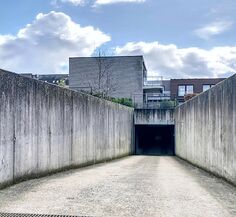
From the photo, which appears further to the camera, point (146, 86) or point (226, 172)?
point (146, 86)

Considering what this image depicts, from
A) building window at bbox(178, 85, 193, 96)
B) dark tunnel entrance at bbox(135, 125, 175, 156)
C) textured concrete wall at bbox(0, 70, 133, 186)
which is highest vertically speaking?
building window at bbox(178, 85, 193, 96)

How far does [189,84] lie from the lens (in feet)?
202

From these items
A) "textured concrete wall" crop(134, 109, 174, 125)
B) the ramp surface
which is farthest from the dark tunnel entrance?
the ramp surface

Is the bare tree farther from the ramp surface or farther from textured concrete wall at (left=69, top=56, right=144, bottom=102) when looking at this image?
the ramp surface

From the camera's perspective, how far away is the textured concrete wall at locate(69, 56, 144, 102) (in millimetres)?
52156

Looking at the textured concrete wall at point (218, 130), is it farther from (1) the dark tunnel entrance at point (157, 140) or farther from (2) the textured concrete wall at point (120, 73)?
(2) the textured concrete wall at point (120, 73)

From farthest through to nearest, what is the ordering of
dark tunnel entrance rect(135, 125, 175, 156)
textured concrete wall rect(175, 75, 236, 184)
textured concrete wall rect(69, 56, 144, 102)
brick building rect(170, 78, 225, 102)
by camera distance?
brick building rect(170, 78, 225, 102), textured concrete wall rect(69, 56, 144, 102), dark tunnel entrance rect(135, 125, 175, 156), textured concrete wall rect(175, 75, 236, 184)

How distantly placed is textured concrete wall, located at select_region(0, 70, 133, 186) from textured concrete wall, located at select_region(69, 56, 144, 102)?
34.2m

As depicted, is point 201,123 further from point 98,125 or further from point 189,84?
point 189,84

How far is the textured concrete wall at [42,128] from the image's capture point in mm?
8172

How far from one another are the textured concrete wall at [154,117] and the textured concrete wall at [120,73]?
17.5 metres

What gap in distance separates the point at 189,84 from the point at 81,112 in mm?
48939

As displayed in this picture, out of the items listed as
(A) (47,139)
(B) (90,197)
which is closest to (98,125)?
(A) (47,139)

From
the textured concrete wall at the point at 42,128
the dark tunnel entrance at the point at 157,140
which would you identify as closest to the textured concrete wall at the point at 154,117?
the dark tunnel entrance at the point at 157,140
